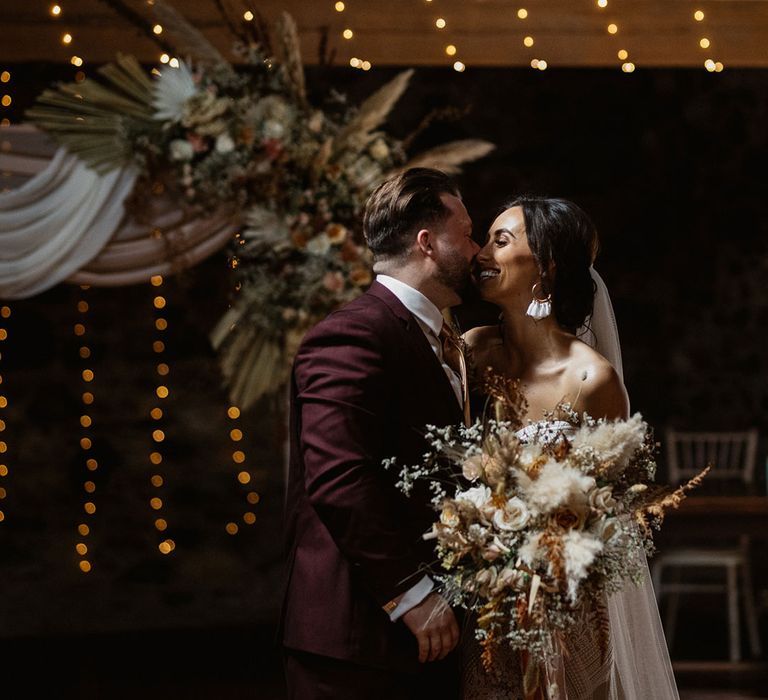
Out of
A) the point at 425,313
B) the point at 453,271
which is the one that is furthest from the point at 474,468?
the point at 453,271

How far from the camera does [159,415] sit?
661 cm

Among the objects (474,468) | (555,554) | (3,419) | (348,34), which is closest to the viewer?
(555,554)

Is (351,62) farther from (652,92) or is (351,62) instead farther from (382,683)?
(382,683)

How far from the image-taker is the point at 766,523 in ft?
16.3

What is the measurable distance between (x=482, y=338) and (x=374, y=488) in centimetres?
90


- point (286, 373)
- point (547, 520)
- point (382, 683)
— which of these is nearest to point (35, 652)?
point (286, 373)

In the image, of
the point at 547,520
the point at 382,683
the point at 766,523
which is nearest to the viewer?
the point at 547,520

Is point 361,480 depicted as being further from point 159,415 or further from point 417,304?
point 159,415

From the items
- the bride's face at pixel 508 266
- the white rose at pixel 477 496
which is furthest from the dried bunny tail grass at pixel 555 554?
the bride's face at pixel 508 266

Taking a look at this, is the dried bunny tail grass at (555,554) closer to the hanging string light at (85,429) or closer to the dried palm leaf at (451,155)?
the dried palm leaf at (451,155)

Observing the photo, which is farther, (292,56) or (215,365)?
(215,365)

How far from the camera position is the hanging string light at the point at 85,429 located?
6.54 metres

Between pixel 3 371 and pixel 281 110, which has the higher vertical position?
pixel 281 110

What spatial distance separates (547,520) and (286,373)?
2.71 m
